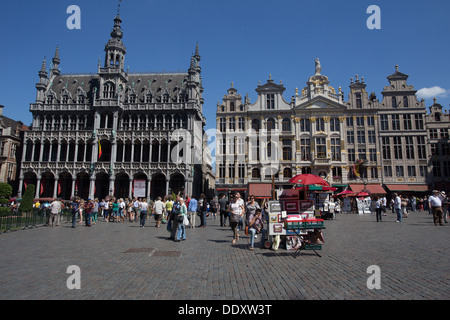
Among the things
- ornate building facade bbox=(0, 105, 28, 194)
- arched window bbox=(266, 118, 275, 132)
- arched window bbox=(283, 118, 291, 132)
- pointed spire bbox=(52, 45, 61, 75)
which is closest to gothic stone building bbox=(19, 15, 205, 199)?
pointed spire bbox=(52, 45, 61, 75)

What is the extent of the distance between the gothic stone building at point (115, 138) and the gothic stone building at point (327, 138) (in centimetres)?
655

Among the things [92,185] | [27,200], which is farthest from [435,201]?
[92,185]

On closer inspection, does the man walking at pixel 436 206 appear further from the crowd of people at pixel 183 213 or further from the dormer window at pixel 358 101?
the dormer window at pixel 358 101

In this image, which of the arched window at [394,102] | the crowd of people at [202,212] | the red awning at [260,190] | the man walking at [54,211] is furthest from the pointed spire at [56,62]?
the arched window at [394,102]

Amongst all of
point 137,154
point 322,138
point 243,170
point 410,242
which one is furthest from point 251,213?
point 137,154

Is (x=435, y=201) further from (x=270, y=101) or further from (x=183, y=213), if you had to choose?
(x=270, y=101)

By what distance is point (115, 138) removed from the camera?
45.5 metres

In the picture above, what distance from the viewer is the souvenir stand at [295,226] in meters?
8.98

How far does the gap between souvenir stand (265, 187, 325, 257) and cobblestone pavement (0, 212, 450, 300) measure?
1.38 ft

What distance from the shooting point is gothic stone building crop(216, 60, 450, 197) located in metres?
42.5

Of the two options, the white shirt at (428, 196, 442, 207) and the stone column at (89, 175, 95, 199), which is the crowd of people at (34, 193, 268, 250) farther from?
the stone column at (89, 175, 95, 199)
